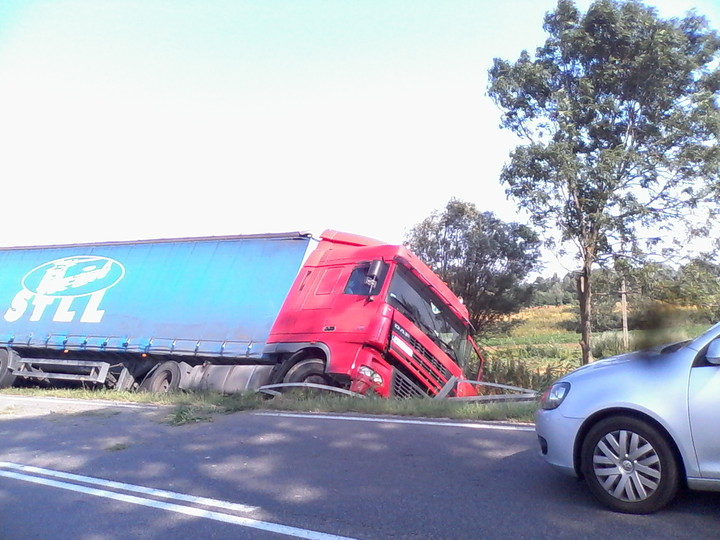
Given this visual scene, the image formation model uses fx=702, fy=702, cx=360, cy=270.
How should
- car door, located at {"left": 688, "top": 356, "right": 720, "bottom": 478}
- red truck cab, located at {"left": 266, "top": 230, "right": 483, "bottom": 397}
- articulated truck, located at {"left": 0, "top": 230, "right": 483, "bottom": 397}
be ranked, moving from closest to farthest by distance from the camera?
car door, located at {"left": 688, "top": 356, "right": 720, "bottom": 478}, red truck cab, located at {"left": 266, "top": 230, "right": 483, "bottom": 397}, articulated truck, located at {"left": 0, "top": 230, "right": 483, "bottom": 397}

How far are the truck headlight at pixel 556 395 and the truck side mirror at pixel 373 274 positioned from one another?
6.12 meters

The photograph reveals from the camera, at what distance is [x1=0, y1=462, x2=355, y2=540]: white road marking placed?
5.10 meters

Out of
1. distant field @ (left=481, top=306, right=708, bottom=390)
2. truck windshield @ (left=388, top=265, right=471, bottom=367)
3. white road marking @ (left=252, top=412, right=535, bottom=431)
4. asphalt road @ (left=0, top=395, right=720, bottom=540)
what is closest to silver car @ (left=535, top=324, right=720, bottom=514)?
asphalt road @ (left=0, top=395, right=720, bottom=540)

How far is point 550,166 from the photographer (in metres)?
18.4

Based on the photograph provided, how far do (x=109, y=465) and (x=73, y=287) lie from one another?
1004 cm

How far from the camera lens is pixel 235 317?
13.6m

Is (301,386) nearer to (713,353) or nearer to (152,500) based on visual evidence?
(152,500)

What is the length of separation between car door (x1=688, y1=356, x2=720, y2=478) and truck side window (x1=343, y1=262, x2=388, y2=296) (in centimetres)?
709

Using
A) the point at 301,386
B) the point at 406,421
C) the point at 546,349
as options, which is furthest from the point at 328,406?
the point at 546,349

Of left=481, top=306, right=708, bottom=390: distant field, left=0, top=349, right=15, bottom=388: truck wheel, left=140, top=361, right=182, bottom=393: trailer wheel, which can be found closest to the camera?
left=481, top=306, right=708, bottom=390: distant field

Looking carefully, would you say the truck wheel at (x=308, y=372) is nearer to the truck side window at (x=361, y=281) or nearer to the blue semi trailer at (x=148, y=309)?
the blue semi trailer at (x=148, y=309)

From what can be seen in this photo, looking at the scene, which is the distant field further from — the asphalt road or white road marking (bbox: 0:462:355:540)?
white road marking (bbox: 0:462:355:540)

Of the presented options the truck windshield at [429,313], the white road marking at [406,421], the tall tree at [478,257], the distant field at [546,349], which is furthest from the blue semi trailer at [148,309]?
the tall tree at [478,257]

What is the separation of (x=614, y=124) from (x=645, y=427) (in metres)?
15.7
